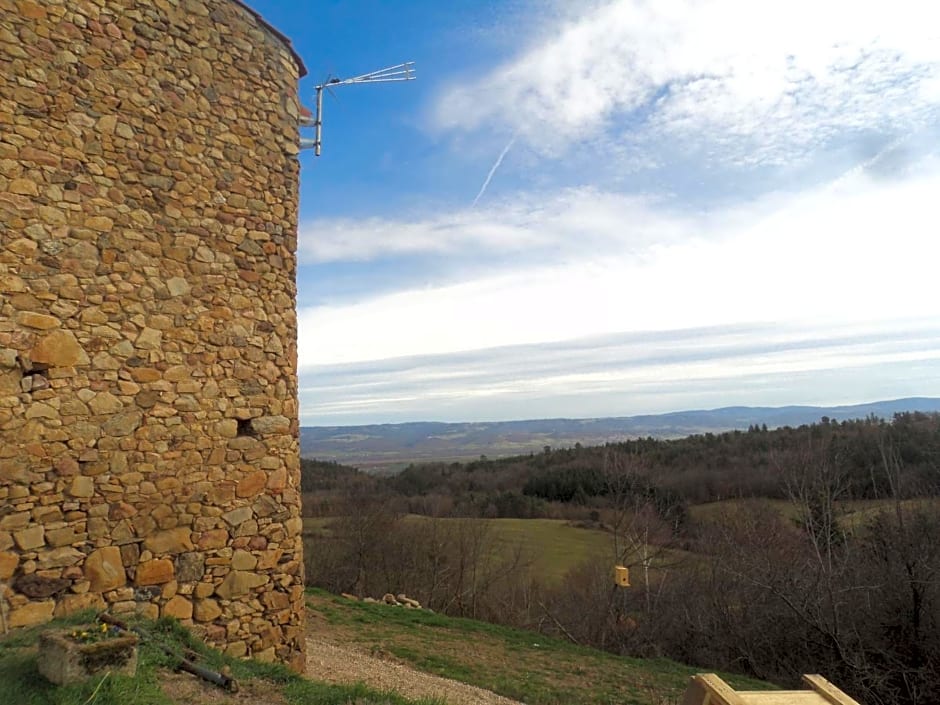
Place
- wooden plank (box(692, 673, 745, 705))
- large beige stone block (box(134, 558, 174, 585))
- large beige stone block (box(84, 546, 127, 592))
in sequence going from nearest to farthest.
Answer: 1. wooden plank (box(692, 673, 745, 705))
2. large beige stone block (box(84, 546, 127, 592))
3. large beige stone block (box(134, 558, 174, 585))

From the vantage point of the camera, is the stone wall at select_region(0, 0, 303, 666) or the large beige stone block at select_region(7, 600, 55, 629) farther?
the stone wall at select_region(0, 0, 303, 666)

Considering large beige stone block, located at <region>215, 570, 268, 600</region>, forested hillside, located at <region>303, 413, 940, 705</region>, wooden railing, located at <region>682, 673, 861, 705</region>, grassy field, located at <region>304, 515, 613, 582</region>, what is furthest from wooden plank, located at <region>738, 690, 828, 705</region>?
grassy field, located at <region>304, 515, 613, 582</region>

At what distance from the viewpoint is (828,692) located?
3246 millimetres

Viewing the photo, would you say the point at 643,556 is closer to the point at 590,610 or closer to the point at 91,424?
the point at 590,610

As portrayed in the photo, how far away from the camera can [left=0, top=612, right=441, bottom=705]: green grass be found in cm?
389

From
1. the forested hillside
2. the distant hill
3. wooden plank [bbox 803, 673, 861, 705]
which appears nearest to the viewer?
wooden plank [bbox 803, 673, 861, 705]

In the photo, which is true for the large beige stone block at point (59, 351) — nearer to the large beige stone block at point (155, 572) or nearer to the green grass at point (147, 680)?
the large beige stone block at point (155, 572)

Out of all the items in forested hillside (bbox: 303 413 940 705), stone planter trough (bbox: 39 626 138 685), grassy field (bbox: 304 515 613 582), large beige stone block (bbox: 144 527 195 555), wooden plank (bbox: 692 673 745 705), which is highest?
large beige stone block (bbox: 144 527 195 555)

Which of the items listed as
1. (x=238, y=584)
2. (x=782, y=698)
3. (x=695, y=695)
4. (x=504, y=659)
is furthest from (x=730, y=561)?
(x=695, y=695)

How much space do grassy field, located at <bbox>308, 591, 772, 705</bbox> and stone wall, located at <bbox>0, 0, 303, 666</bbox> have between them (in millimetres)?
4878

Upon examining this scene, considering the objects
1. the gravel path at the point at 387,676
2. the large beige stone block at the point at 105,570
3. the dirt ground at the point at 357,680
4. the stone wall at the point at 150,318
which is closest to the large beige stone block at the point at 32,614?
the stone wall at the point at 150,318

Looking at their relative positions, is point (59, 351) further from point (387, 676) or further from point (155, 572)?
point (387, 676)

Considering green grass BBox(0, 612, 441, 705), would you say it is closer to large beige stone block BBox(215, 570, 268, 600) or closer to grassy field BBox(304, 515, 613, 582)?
large beige stone block BBox(215, 570, 268, 600)

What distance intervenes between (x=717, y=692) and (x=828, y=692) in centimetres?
80
